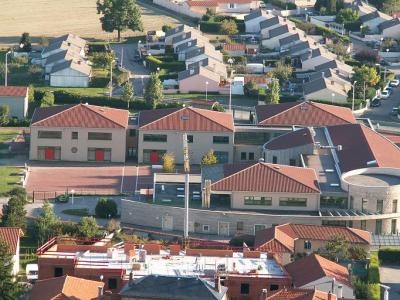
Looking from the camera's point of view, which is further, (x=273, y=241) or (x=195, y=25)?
(x=195, y=25)

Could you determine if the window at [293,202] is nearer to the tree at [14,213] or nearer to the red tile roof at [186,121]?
the tree at [14,213]

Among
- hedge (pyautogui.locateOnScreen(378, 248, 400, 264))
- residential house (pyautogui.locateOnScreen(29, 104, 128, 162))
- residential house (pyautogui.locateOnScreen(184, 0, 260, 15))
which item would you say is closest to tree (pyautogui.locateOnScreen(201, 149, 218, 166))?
residential house (pyautogui.locateOnScreen(29, 104, 128, 162))

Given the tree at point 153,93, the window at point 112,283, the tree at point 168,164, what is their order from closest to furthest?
the window at point 112,283
the tree at point 168,164
the tree at point 153,93

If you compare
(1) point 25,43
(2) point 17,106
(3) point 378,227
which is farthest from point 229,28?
(3) point 378,227

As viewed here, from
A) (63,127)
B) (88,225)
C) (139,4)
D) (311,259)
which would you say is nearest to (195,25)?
(139,4)

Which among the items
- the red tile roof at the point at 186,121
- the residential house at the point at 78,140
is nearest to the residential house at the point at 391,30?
the red tile roof at the point at 186,121

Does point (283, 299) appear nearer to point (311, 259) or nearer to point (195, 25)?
point (311, 259)
